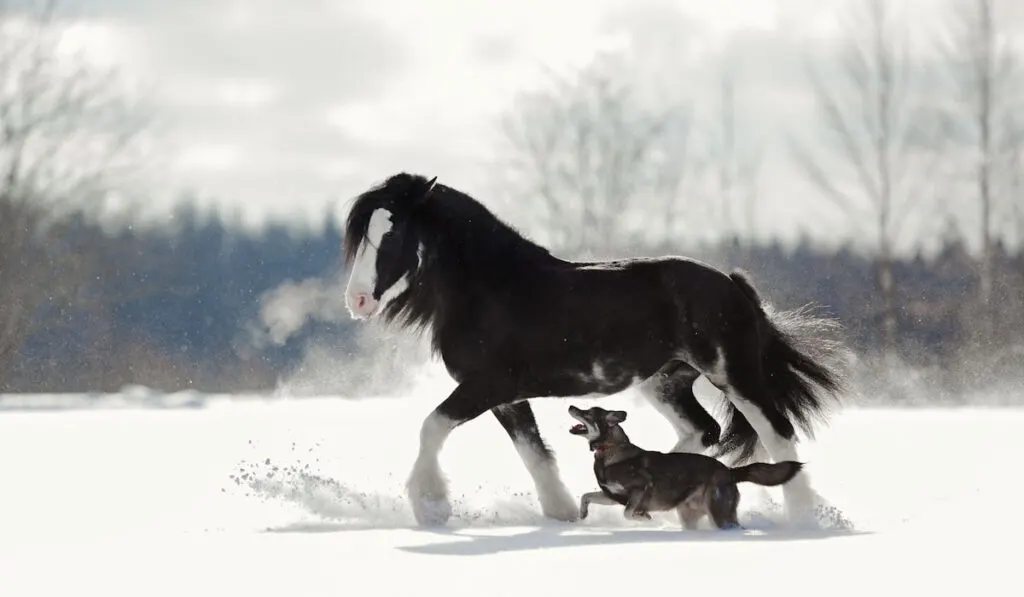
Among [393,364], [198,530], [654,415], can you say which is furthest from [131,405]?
[198,530]

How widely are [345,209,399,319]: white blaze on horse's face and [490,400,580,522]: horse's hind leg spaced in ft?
3.28

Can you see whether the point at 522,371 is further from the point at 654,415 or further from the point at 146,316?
the point at 146,316

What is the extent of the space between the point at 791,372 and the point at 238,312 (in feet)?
99.2

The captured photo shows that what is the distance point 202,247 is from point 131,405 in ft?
78.5

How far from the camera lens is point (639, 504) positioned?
5848mm

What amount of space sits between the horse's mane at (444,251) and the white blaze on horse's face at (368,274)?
0.09 meters

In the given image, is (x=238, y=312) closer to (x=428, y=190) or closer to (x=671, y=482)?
(x=428, y=190)

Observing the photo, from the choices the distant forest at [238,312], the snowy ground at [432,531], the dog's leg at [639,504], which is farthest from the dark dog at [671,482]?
the distant forest at [238,312]

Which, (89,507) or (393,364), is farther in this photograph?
(393,364)

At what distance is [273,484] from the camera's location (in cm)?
698

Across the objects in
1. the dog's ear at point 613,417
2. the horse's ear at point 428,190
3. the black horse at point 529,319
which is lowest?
the dog's ear at point 613,417

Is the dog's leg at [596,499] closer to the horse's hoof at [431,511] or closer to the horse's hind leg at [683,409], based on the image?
the horse's hoof at [431,511]

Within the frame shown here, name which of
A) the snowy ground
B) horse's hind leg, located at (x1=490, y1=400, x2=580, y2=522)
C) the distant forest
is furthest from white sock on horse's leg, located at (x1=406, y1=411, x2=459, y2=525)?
the distant forest

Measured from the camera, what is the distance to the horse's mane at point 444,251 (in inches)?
253
